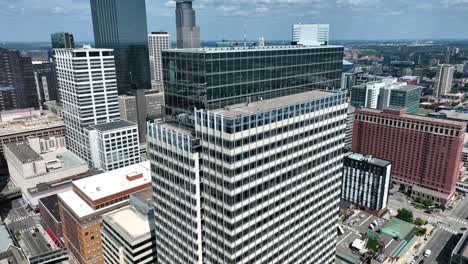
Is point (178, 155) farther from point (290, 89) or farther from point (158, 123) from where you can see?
point (290, 89)

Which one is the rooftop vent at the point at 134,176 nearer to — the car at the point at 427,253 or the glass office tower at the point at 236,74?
the glass office tower at the point at 236,74

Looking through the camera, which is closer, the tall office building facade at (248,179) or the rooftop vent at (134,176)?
the tall office building facade at (248,179)

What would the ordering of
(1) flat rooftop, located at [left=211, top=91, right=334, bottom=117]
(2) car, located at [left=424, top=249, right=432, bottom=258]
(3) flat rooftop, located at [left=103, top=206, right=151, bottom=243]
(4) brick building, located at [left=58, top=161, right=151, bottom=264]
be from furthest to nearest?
(2) car, located at [left=424, top=249, right=432, bottom=258]
(4) brick building, located at [left=58, top=161, right=151, bottom=264]
(3) flat rooftop, located at [left=103, top=206, right=151, bottom=243]
(1) flat rooftop, located at [left=211, top=91, right=334, bottom=117]

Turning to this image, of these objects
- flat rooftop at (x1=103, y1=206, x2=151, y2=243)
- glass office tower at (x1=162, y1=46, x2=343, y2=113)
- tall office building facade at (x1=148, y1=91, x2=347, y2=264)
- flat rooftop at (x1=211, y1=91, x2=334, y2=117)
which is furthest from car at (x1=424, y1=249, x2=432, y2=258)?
flat rooftop at (x1=103, y1=206, x2=151, y2=243)

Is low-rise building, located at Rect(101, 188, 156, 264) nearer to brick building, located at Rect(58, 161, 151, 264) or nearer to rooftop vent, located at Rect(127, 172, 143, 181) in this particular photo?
brick building, located at Rect(58, 161, 151, 264)

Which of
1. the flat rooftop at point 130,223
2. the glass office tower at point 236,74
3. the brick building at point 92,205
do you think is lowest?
the brick building at point 92,205

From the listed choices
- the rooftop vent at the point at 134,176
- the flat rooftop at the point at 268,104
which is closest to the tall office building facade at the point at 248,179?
the flat rooftop at the point at 268,104
